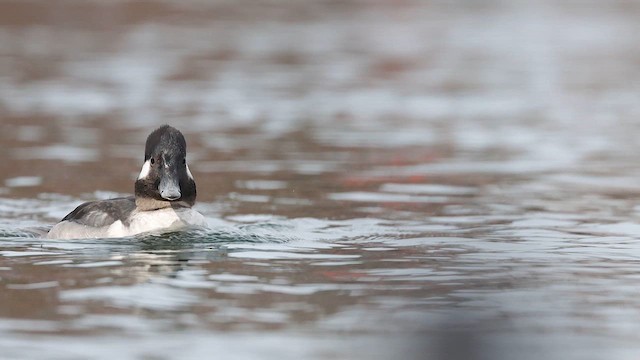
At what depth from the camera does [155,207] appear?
502 inches

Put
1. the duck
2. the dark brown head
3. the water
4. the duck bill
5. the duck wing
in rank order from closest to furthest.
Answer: the water → the duck bill → the dark brown head → the duck → the duck wing

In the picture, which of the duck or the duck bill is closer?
the duck bill

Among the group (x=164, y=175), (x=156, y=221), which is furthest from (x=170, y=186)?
(x=156, y=221)

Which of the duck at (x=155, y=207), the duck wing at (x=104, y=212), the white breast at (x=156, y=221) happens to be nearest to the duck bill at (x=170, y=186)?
the duck at (x=155, y=207)

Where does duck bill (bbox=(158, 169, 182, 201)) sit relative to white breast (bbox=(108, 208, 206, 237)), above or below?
above

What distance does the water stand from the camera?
882cm

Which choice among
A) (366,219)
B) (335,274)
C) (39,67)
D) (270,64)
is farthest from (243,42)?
(335,274)

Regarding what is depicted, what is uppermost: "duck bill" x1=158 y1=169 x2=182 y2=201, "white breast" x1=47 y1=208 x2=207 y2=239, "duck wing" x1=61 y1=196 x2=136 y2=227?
"duck bill" x1=158 y1=169 x2=182 y2=201

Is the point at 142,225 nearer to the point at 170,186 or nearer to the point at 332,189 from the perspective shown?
the point at 170,186

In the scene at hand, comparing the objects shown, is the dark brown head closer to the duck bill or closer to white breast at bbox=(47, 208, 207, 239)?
the duck bill

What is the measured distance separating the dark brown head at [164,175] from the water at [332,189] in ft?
1.34

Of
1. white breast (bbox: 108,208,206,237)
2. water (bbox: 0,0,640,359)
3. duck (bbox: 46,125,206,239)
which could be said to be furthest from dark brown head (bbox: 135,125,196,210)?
water (bbox: 0,0,640,359)

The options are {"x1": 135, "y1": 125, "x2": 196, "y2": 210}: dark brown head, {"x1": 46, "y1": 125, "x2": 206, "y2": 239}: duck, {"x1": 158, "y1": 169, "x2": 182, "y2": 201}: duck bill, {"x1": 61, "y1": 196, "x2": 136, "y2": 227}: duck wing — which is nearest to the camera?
{"x1": 158, "y1": 169, "x2": 182, "y2": 201}: duck bill

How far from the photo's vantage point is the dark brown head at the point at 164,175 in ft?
40.8
